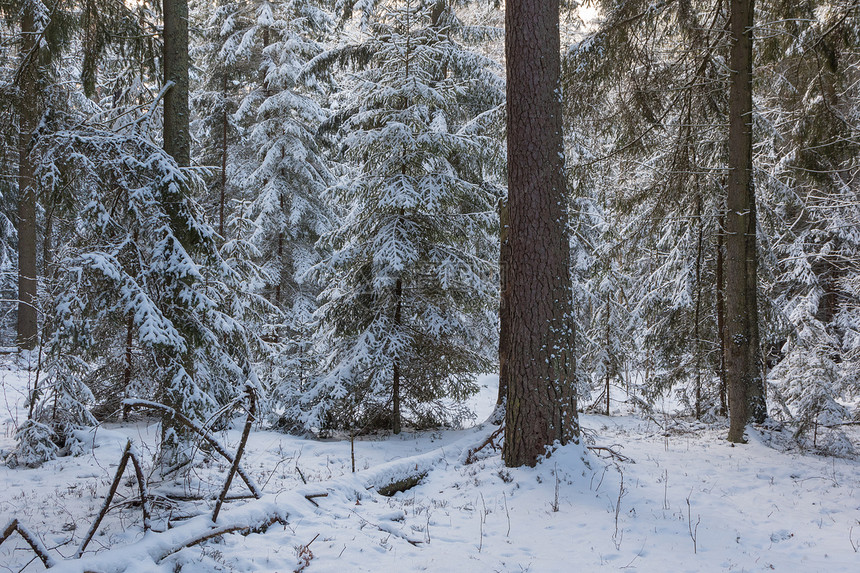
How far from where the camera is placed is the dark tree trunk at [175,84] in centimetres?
641

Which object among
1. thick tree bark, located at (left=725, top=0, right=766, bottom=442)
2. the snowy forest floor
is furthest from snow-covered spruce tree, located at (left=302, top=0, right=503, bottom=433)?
thick tree bark, located at (left=725, top=0, right=766, bottom=442)

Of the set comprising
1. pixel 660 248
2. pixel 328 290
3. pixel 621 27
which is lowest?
pixel 328 290

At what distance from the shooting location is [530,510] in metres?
5.15

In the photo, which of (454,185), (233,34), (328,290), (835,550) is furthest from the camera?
(233,34)

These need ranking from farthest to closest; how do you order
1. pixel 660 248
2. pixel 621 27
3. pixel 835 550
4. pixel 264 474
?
pixel 660 248 → pixel 621 27 → pixel 264 474 → pixel 835 550

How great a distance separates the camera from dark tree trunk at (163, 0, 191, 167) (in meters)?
6.41

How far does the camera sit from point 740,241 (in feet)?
26.4

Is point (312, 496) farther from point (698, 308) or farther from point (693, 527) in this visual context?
point (698, 308)

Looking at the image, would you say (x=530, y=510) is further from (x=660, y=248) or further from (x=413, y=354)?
(x=660, y=248)

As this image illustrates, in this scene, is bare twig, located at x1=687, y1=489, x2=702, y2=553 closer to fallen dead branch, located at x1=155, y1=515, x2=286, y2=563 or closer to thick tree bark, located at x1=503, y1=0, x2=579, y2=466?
thick tree bark, located at x1=503, y1=0, x2=579, y2=466

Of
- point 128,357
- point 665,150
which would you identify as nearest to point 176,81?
point 128,357

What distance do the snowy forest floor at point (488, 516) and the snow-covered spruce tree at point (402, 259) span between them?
222cm

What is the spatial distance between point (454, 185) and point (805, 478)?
6890 millimetres

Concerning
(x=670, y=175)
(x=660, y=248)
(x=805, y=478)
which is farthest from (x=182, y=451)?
(x=660, y=248)
